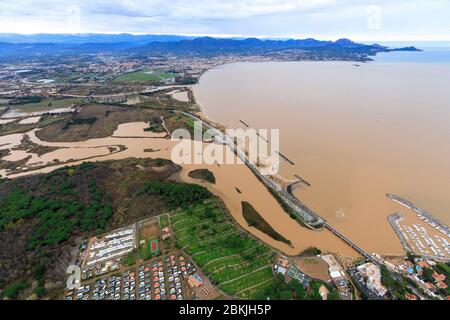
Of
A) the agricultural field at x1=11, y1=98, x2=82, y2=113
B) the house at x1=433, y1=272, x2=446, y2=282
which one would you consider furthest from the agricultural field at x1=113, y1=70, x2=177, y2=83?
the house at x1=433, y1=272, x2=446, y2=282

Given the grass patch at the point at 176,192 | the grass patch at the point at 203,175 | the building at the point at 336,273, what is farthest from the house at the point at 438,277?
the grass patch at the point at 203,175

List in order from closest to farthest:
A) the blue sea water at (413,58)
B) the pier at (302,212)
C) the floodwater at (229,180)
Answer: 1. the pier at (302,212)
2. the floodwater at (229,180)
3. the blue sea water at (413,58)

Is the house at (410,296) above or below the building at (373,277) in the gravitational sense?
below

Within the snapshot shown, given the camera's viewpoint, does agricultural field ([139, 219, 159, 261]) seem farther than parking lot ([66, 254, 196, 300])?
Yes

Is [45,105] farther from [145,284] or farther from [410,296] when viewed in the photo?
[410,296]

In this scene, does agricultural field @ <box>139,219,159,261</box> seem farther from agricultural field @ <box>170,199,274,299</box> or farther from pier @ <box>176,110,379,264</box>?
pier @ <box>176,110,379,264</box>

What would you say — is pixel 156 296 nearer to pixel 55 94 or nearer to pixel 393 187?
pixel 393 187

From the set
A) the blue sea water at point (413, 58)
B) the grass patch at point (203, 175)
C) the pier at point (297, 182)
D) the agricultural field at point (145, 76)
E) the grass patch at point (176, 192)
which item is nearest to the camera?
the grass patch at point (176, 192)

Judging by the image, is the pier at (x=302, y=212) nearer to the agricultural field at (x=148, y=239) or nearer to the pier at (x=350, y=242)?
the pier at (x=350, y=242)
